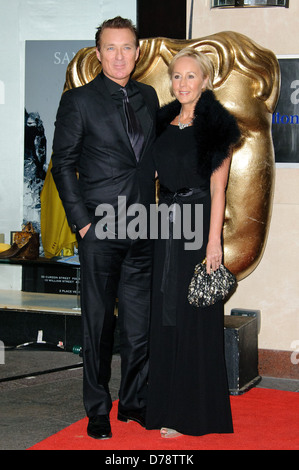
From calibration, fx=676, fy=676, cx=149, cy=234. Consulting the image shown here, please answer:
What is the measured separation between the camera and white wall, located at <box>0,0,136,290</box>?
5359 millimetres

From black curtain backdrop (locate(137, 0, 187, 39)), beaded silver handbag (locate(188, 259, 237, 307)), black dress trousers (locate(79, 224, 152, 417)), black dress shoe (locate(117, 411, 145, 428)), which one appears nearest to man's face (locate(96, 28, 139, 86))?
black dress trousers (locate(79, 224, 152, 417))

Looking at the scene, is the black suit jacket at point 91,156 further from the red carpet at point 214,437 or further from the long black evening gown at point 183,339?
the red carpet at point 214,437

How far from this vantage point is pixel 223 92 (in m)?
3.70

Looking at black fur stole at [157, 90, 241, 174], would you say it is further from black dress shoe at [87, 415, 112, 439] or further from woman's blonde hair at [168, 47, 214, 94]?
black dress shoe at [87, 415, 112, 439]

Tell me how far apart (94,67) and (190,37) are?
619mm

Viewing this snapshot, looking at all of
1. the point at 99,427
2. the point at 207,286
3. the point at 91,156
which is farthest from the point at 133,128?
the point at 99,427

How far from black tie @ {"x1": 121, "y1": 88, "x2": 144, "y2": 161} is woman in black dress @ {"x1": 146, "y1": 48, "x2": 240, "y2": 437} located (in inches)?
3.7

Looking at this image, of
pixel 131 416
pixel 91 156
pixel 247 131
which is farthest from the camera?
pixel 247 131

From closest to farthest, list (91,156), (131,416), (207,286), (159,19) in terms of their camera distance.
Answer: (207,286), (91,156), (131,416), (159,19)

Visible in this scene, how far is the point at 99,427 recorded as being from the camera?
2.80 meters

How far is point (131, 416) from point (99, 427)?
0.77 feet

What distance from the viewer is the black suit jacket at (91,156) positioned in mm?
2793

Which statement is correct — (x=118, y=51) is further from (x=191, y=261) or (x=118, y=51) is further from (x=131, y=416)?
(x=131, y=416)
